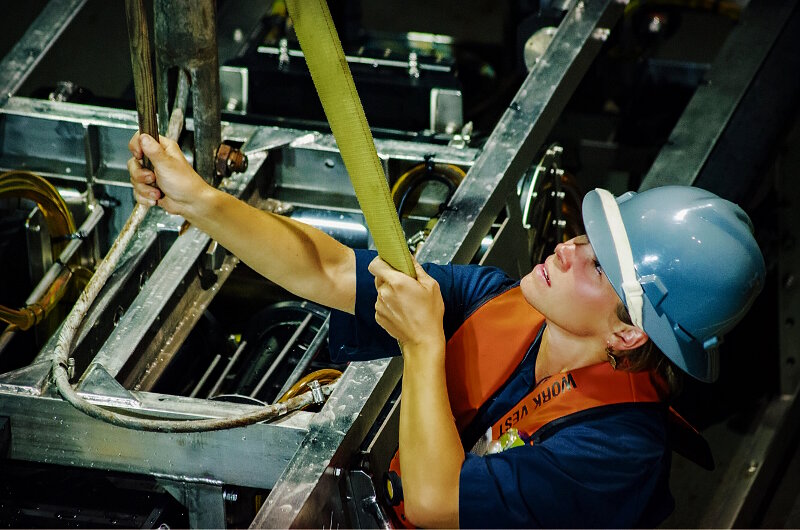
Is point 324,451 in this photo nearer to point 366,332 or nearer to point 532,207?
point 366,332

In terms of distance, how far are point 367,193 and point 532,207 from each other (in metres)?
1.37

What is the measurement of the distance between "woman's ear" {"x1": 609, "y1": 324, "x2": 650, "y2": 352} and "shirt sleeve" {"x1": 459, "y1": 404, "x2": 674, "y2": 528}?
6.2 inches

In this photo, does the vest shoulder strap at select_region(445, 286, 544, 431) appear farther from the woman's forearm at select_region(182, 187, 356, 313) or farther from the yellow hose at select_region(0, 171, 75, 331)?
the yellow hose at select_region(0, 171, 75, 331)

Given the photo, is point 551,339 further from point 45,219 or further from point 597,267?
point 45,219

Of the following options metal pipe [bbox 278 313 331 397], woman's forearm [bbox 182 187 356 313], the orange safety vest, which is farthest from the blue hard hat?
metal pipe [bbox 278 313 331 397]

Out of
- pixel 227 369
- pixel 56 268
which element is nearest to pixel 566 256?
pixel 227 369

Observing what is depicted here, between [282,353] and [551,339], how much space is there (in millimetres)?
1071

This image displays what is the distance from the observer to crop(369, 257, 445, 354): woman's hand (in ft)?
6.54

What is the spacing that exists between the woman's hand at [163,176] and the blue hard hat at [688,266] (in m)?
0.80

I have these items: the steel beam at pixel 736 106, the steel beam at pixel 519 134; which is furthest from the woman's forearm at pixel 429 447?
the steel beam at pixel 736 106

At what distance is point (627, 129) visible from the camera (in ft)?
16.4

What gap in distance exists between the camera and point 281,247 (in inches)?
88.9

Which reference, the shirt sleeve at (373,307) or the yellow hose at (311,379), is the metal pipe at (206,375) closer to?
the yellow hose at (311,379)

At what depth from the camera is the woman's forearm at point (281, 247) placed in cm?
220
